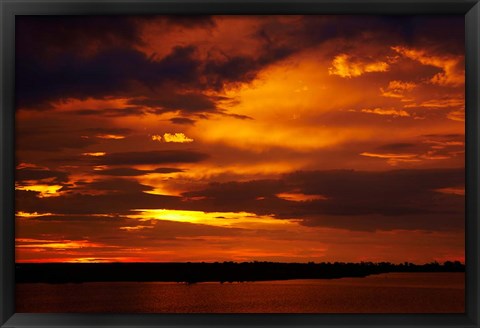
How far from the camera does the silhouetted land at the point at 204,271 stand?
3.43 m

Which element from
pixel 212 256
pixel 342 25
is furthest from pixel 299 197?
pixel 342 25

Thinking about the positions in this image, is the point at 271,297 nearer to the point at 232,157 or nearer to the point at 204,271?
the point at 204,271

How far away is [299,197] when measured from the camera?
3.44 m

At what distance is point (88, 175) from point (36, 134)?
0.66 ft

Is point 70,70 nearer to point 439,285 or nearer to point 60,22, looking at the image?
point 60,22

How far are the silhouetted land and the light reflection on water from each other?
2 centimetres

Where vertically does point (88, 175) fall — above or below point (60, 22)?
below

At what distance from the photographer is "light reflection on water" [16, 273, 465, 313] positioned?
3408mm

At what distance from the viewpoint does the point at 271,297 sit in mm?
3443

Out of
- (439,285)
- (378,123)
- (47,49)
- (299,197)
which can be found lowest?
(439,285)

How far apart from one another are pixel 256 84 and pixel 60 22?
0.63 meters

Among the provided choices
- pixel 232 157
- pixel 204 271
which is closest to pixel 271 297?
pixel 204 271

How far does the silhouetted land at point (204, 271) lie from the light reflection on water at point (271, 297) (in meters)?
0.02

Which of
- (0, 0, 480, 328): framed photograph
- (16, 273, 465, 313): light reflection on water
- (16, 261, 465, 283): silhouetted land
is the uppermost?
(0, 0, 480, 328): framed photograph
